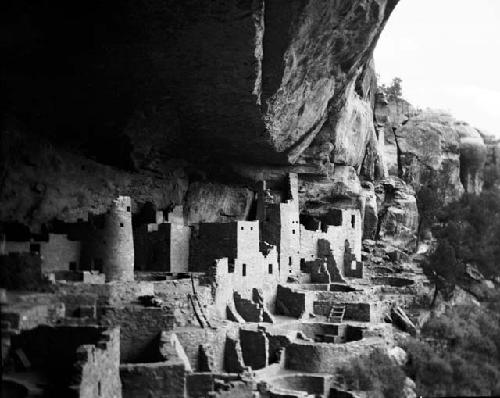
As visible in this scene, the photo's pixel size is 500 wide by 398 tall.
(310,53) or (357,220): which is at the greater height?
(310,53)

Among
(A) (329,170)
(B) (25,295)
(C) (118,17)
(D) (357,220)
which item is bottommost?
(B) (25,295)

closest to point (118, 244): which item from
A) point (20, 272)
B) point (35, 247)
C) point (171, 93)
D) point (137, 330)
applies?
point (35, 247)

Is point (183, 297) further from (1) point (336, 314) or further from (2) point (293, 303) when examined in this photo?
(1) point (336, 314)

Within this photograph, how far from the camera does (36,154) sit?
29125 millimetres

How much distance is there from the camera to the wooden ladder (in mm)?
28328

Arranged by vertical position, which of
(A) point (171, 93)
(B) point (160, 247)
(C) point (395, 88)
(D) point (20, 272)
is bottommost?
→ (D) point (20, 272)

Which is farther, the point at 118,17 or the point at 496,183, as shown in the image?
the point at 496,183

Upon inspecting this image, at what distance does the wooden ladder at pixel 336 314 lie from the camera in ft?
92.9

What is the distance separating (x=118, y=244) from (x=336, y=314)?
341 inches

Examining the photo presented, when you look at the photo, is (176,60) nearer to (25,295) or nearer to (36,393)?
(25,295)

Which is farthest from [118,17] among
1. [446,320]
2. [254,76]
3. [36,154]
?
[446,320]

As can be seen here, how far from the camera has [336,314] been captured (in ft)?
94.6

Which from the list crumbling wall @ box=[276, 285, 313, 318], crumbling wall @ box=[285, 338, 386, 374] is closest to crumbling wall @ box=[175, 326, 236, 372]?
crumbling wall @ box=[285, 338, 386, 374]

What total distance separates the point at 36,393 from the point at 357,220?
924 inches
